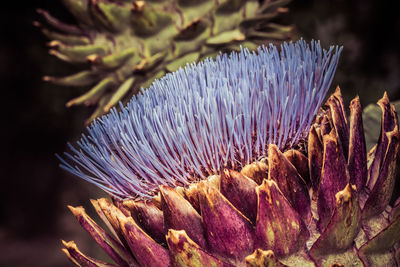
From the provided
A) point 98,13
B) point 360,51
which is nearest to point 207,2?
point 98,13

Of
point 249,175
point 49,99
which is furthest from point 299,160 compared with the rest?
point 49,99

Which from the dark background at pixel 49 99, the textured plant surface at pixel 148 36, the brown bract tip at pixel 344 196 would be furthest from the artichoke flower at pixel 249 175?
the dark background at pixel 49 99

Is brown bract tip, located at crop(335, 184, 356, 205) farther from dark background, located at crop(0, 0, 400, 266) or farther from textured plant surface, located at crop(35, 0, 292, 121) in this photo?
dark background, located at crop(0, 0, 400, 266)

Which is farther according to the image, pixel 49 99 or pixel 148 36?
pixel 49 99

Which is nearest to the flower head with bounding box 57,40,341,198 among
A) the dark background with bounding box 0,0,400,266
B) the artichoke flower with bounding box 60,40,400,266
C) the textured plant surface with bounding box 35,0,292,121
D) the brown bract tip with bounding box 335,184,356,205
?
the artichoke flower with bounding box 60,40,400,266

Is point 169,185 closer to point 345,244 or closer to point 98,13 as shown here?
point 345,244

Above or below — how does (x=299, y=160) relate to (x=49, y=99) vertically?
below

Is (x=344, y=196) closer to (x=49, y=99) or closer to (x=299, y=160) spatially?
(x=299, y=160)
